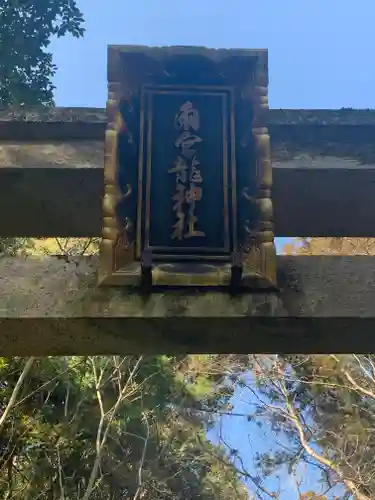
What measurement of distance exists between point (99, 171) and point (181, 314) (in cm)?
71

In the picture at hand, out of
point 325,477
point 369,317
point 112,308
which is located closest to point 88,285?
point 112,308

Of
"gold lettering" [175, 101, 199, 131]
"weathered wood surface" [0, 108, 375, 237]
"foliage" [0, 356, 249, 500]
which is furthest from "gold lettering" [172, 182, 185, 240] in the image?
"foliage" [0, 356, 249, 500]

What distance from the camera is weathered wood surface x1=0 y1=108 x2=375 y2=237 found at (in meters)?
2.23

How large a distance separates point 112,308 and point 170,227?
336 mm

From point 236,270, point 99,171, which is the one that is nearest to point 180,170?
point 99,171

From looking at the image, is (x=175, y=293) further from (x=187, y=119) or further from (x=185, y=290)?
(x=187, y=119)

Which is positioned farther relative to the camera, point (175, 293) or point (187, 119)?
point (187, 119)

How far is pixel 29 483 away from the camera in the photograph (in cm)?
619

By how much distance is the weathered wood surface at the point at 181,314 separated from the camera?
183 centimetres

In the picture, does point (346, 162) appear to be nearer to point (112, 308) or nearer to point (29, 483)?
point (112, 308)

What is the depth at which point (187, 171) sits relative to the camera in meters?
2.05

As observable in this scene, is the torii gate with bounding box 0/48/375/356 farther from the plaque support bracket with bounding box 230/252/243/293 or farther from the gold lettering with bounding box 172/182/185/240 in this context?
the gold lettering with bounding box 172/182/185/240

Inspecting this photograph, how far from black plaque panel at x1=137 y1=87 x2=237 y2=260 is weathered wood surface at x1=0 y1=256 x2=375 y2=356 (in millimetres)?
193

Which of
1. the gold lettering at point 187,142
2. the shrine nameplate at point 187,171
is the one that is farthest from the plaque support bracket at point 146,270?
the gold lettering at point 187,142
